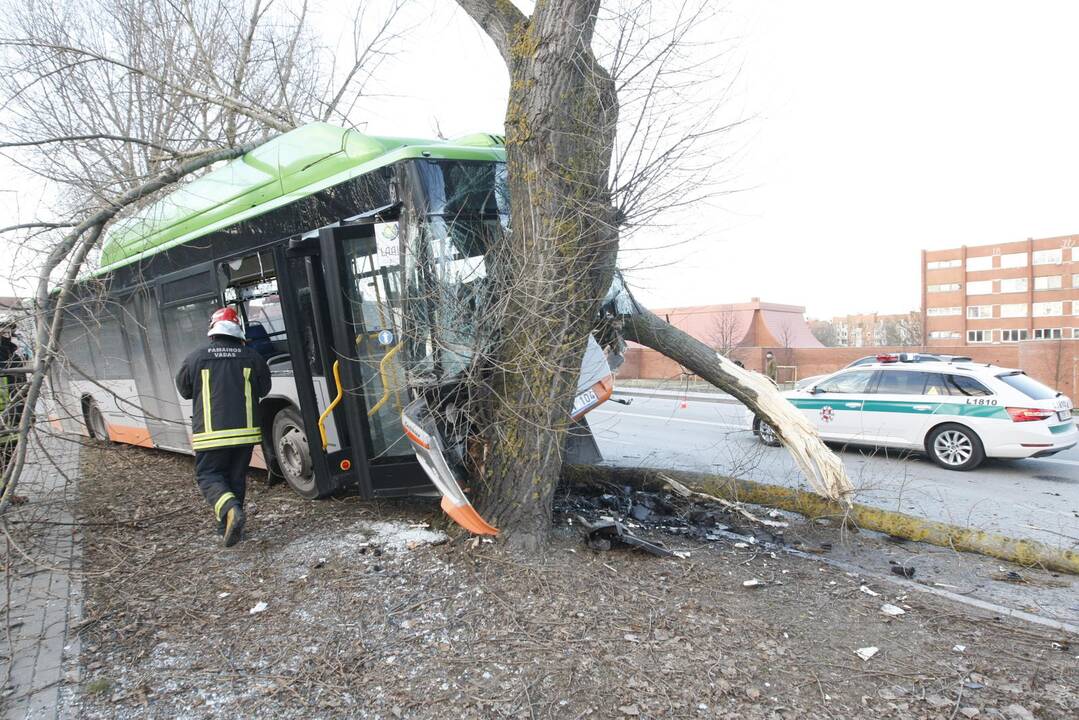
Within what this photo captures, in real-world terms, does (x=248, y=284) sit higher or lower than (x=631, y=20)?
lower

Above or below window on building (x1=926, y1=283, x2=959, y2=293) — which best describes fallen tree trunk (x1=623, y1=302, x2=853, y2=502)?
above

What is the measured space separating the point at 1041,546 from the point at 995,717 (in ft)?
8.59

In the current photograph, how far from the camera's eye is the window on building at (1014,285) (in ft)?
198

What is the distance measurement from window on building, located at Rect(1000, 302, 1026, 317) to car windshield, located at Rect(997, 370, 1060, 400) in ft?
207

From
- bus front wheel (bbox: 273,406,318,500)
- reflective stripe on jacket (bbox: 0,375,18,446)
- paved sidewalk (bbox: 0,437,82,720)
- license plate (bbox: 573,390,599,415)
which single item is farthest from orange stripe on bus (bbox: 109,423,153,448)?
license plate (bbox: 573,390,599,415)

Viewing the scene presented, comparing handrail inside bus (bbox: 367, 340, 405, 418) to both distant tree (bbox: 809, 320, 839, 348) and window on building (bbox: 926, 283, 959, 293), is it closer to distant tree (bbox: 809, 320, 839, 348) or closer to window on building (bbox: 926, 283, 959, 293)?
window on building (bbox: 926, 283, 959, 293)

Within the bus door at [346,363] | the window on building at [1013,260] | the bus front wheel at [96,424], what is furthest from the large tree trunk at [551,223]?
the window on building at [1013,260]

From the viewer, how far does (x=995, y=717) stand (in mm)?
A: 2699

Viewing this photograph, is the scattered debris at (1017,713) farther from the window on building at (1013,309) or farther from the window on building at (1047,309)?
the window on building at (1013,309)

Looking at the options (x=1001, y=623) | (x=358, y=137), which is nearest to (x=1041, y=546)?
(x=1001, y=623)

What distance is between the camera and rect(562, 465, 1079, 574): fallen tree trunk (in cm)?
469

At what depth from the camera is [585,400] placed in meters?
5.08

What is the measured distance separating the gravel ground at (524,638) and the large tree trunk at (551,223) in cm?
75

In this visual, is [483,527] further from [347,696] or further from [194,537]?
[194,537]
